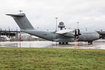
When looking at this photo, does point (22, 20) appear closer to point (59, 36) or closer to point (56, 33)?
point (56, 33)

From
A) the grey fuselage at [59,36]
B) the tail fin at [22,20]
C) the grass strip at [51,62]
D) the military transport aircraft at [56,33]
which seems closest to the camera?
the grass strip at [51,62]

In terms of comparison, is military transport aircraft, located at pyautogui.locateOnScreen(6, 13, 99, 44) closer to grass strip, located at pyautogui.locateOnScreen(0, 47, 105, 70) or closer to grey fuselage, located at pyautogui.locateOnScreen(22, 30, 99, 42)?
grey fuselage, located at pyautogui.locateOnScreen(22, 30, 99, 42)

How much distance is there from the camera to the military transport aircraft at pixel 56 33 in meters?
26.4

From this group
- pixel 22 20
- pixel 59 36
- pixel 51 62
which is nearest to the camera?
pixel 51 62

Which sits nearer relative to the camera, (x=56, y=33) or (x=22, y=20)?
(x=22, y=20)

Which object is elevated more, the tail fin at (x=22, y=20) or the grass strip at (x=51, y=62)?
the tail fin at (x=22, y=20)

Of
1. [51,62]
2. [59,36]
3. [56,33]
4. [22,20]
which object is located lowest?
[51,62]

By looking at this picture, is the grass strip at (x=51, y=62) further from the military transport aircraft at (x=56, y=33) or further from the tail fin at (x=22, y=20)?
the tail fin at (x=22, y=20)

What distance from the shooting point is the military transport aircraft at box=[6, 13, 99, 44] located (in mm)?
26406

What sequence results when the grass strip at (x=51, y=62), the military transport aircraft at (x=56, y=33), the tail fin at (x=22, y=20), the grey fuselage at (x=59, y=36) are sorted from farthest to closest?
the grey fuselage at (x=59, y=36), the military transport aircraft at (x=56, y=33), the tail fin at (x=22, y=20), the grass strip at (x=51, y=62)

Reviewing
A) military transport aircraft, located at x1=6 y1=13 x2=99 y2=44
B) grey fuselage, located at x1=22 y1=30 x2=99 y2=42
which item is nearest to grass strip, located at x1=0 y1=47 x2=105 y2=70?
military transport aircraft, located at x1=6 y1=13 x2=99 y2=44

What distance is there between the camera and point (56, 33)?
28344 millimetres

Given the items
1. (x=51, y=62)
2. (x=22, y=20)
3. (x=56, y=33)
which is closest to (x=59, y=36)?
(x=56, y=33)

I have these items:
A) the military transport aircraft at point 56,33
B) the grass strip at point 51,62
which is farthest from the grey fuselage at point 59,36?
the grass strip at point 51,62
